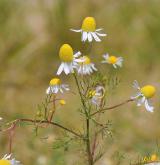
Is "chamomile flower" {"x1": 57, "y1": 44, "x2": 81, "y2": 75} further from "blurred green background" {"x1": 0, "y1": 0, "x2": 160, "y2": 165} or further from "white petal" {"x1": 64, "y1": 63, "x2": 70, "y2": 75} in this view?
"blurred green background" {"x1": 0, "y1": 0, "x2": 160, "y2": 165}

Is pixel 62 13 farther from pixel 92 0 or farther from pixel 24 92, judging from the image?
pixel 24 92

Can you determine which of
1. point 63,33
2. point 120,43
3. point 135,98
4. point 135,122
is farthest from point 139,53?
point 135,98

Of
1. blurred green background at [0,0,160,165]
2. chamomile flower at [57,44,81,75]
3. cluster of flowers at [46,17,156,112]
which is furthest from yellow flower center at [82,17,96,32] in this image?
blurred green background at [0,0,160,165]

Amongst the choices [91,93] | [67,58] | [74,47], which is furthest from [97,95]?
[74,47]

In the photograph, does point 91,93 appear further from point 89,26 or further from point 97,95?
point 89,26

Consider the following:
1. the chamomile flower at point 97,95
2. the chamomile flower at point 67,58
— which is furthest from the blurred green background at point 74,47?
the chamomile flower at point 67,58

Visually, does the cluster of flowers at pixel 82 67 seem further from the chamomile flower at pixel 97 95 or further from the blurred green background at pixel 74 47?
the blurred green background at pixel 74 47
